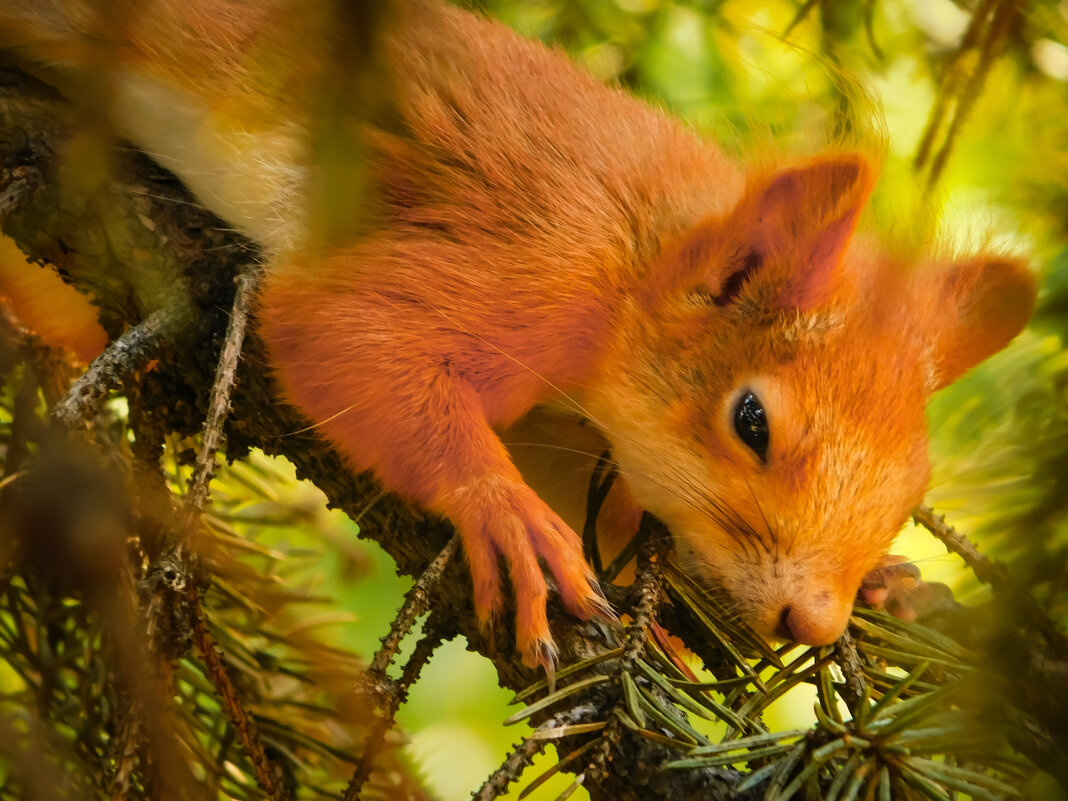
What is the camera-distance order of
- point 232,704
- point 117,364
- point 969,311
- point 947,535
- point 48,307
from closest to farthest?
point 232,704 < point 117,364 < point 947,535 < point 969,311 < point 48,307

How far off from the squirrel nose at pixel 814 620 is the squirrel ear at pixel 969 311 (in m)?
0.45

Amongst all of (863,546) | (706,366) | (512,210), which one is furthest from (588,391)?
(863,546)

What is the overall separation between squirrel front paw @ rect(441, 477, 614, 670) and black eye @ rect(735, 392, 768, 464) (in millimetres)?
264

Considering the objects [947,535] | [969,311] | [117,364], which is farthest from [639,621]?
[969,311]

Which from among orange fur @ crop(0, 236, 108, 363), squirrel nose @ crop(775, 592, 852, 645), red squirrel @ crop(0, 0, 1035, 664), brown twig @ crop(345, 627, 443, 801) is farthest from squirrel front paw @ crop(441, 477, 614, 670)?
orange fur @ crop(0, 236, 108, 363)

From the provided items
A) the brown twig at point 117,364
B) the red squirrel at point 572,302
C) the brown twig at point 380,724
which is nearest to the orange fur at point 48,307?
the red squirrel at point 572,302

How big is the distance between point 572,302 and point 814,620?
1.61 feet

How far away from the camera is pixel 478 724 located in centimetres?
167

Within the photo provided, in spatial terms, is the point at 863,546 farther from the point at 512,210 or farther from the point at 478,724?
the point at 478,724

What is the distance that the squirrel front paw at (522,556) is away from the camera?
859 mm

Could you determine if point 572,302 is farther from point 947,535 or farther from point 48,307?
point 48,307

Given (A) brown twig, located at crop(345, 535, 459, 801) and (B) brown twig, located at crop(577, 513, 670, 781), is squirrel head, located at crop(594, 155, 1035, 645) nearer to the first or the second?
(B) brown twig, located at crop(577, 513, 670, 781)

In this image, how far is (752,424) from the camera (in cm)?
109

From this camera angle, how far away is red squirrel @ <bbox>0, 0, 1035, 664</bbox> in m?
1.03
